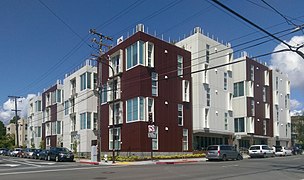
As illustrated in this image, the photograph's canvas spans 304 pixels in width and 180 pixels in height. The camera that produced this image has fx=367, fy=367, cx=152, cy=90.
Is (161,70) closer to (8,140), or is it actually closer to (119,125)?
(119,125)

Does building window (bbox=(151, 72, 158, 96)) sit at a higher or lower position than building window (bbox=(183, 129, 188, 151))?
higher

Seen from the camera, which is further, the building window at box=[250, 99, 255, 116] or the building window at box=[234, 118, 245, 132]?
the building window at box=[250, 99, 255, 116]

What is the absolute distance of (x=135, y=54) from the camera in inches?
1617

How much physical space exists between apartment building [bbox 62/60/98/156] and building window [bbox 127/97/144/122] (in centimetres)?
1097

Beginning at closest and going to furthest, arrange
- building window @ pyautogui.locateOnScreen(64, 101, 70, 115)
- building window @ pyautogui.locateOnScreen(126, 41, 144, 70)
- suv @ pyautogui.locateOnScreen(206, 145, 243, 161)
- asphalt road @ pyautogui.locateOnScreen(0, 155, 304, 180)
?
1. asphalt road @ pyautogui.locateOnScreen(0, 155, 304, 180)
2. suv @ pyautogui.locateOnScreen(206, 145, 243, 161)
3. building window @ pyautogui.locateOnScreen(126, 41, 144, 70)
4. building window @ pyautogui.locateOnScreen(64, 101, 70, 115)

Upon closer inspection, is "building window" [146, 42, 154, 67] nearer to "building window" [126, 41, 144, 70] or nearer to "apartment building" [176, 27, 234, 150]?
"building window" [126, 41, 144, 70]

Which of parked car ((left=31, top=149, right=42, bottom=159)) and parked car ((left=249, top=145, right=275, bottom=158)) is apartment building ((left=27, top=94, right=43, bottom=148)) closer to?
parked car ((left=31, top=149, right=42, bottom=159))

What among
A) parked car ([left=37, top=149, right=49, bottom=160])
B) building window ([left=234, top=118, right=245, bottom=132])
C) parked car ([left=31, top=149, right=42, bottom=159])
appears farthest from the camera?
Answer: building window ([left=234, top=118, right=245, bottom=132])

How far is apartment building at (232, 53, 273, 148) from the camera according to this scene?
5569cm

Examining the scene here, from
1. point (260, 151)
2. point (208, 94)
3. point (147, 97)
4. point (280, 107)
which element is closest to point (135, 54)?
point (147, 97)

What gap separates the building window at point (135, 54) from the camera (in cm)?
4038

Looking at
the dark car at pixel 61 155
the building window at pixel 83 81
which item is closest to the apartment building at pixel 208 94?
the building window at pixel 83 81

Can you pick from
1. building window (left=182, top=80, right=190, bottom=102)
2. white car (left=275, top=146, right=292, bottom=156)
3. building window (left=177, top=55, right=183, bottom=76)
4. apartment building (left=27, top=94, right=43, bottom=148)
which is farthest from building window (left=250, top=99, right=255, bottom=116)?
apartment building (left=27, top=94, right=43, bottom=148)

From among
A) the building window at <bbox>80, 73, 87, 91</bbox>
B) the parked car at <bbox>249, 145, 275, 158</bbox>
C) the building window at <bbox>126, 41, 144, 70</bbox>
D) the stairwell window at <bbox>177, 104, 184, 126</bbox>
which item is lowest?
the parked car at <bbox>249, 145, 275, 158</bbox>
